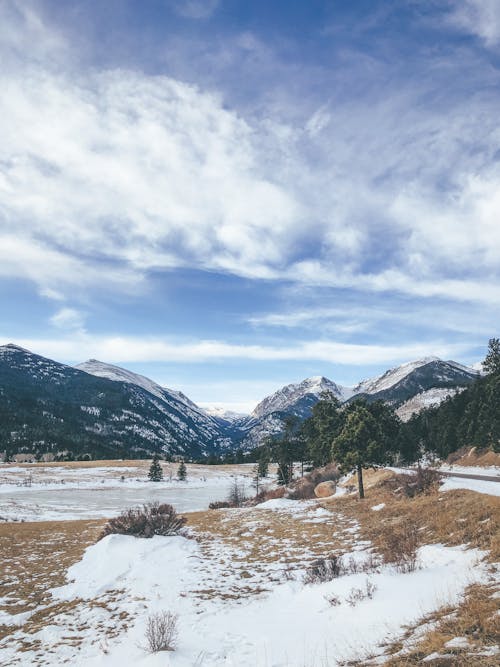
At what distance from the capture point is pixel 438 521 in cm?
1434

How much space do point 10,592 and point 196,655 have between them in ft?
30.6

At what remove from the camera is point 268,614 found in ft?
30.8

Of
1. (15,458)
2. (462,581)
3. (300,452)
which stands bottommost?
(15,458)

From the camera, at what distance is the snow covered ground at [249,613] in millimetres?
7320

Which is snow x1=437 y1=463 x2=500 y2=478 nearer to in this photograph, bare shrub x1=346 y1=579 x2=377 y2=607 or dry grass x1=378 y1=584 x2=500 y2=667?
bare shrub x1=346 y1=579 x2=377 y2=607

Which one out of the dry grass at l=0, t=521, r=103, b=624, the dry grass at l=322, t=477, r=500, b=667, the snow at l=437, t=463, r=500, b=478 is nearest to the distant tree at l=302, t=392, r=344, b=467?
the snow at l=437, t=463, r=500, b=478

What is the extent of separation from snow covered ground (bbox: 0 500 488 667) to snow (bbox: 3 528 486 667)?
2 centimetres

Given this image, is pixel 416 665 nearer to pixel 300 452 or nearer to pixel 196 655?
pixel 196 655

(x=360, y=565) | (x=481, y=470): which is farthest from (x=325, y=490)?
(x=360, y=565)

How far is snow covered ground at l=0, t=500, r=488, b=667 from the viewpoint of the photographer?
7320mm

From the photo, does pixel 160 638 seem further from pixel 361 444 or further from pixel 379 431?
pixel 379 431

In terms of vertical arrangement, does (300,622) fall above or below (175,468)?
above

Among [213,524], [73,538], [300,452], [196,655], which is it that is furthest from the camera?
[300,452]

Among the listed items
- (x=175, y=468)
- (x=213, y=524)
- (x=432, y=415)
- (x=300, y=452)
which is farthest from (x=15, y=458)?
(x=213, y=524)
